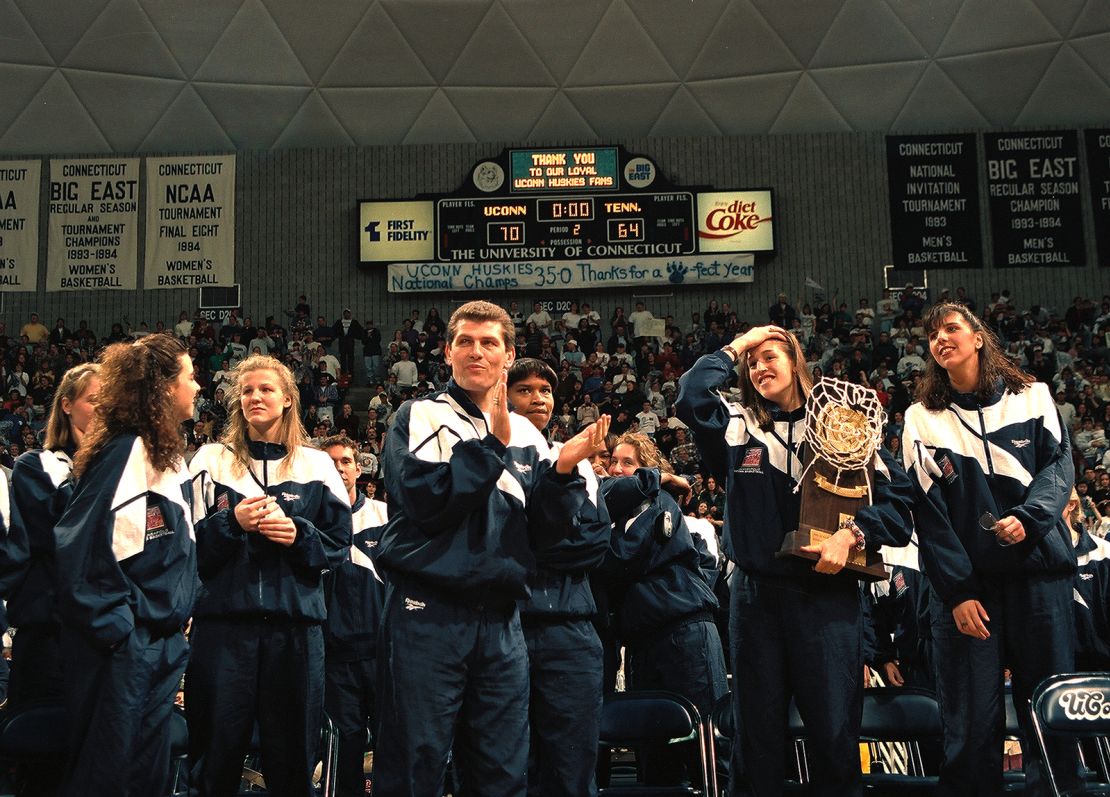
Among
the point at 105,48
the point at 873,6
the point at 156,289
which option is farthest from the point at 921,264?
the point at 105,48

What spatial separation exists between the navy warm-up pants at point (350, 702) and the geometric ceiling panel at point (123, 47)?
21604 millimetres

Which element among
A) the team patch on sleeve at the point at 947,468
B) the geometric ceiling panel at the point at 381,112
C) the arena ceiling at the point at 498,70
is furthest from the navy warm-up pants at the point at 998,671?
the geometric ceiling panel at the point at 381,112

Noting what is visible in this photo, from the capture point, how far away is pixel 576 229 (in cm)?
2352

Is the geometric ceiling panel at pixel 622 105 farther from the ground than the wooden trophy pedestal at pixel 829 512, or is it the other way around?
the geometric ceiling panel at pixel 622 105

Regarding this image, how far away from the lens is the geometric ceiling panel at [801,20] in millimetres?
24875

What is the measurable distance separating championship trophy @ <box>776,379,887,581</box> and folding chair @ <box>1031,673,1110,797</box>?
70cm

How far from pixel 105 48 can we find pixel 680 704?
24.3m

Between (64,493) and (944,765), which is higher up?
(64,493)

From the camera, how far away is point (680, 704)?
4.83m

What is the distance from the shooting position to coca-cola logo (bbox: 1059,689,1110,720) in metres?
3.98

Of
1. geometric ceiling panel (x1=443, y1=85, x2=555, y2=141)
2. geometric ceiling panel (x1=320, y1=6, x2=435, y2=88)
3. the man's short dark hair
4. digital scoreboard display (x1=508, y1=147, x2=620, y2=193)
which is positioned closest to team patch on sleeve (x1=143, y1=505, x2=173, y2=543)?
the man's short dark hair

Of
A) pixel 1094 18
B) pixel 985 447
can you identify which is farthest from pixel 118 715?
pixel 1094 18

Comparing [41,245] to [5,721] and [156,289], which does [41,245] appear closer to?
[156,289]

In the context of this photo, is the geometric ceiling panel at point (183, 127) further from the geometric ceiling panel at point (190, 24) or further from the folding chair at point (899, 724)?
the folding chair at point (899, 724)
